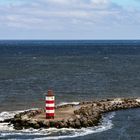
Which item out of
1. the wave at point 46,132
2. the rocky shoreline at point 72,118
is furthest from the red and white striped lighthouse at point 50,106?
the wave at point 46,132

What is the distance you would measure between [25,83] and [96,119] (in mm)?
34576

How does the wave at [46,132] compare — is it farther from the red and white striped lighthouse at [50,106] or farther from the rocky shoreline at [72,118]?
the red and white striped lighthouse at [50,106]

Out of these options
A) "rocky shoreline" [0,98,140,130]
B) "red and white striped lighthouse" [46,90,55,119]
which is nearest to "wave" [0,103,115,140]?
"rocky shoreline" [0,98,140,130]

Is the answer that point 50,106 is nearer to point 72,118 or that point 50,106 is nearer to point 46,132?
point 72,118

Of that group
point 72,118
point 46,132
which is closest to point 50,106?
point 72,118

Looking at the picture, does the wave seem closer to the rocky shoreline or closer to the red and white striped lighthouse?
the rocky shoreline

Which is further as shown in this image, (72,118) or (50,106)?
A: (50,106)

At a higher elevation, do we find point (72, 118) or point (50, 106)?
point (50, 106)

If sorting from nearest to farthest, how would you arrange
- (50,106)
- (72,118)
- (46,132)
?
(46,132) → (72,118) → (50,106)

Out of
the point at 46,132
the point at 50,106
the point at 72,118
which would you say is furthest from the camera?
the point at 50,106

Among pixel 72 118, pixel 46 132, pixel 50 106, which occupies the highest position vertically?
pixel 50 106

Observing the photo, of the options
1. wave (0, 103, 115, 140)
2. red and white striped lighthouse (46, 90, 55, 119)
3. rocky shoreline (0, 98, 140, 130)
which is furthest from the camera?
red and white striped lighthouse (46, 90, 55, 119)

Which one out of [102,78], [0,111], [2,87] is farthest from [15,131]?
[102,78]

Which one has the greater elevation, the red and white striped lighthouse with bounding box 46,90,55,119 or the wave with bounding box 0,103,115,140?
the red and white striped lighthouse with bounding box 46,90,55,119
